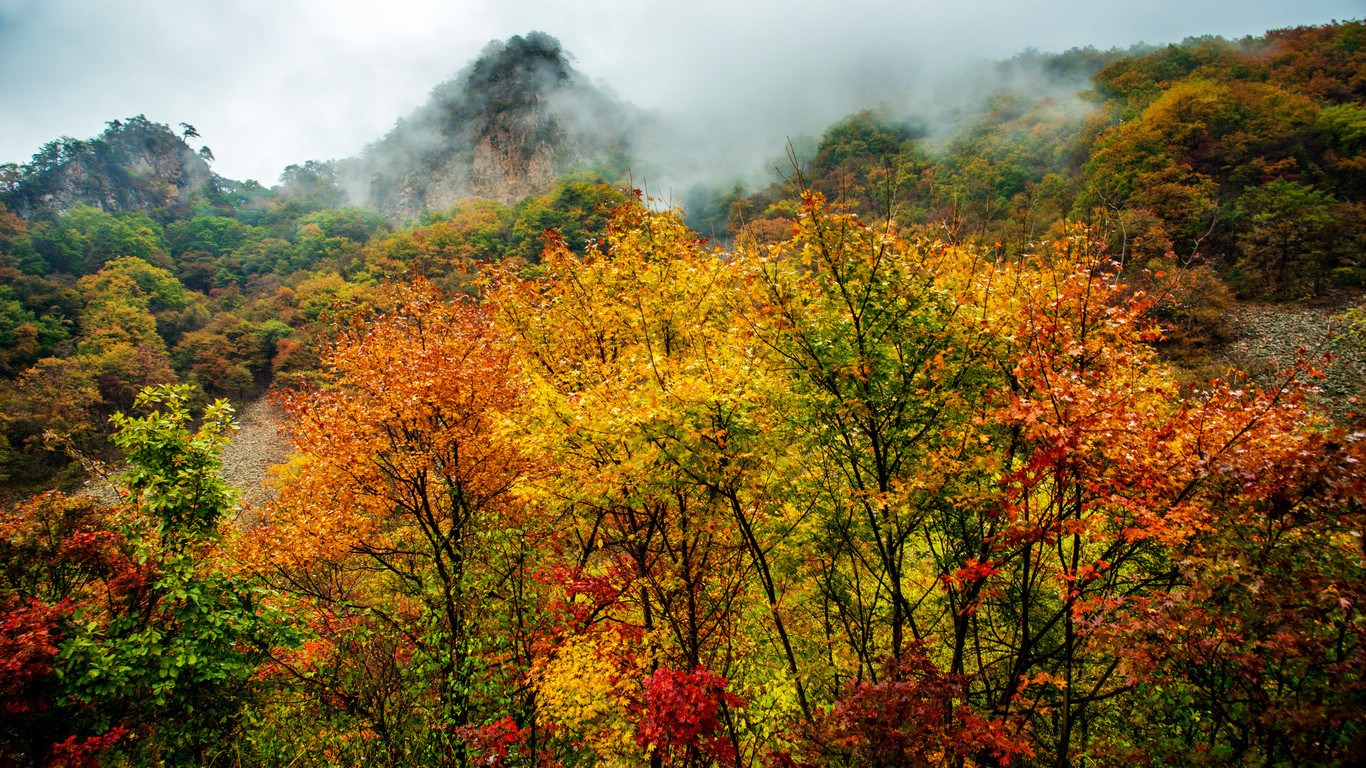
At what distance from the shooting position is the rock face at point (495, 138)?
99750 millimetres

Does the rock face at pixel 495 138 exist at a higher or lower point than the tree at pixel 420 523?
higher

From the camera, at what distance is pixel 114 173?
75312 millimetres

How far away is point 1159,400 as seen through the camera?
6988 millimetres

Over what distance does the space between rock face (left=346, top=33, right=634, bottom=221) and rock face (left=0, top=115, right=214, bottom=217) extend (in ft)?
93.1

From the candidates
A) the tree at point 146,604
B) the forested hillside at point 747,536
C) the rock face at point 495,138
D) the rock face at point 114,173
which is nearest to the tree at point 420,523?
the forested hillside at point 747,536

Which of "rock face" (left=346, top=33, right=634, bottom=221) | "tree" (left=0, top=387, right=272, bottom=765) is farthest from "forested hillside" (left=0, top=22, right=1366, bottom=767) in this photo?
"rock face" (left=346, top=33, right=634, bottom=221)

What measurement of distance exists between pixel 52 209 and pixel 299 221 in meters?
27.8

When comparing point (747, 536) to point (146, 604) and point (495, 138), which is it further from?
point (495, 138)

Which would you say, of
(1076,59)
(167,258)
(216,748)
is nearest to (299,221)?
(167,258)

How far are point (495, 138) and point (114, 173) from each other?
196 feet

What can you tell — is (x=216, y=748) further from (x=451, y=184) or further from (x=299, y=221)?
(x=451, y=184)

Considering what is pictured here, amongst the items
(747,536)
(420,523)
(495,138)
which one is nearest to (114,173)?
(495,138)

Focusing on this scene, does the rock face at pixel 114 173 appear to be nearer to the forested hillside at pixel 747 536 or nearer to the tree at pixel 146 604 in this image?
the forested hillside at pixel 747 536

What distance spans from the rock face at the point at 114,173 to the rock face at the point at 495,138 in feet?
93.1
